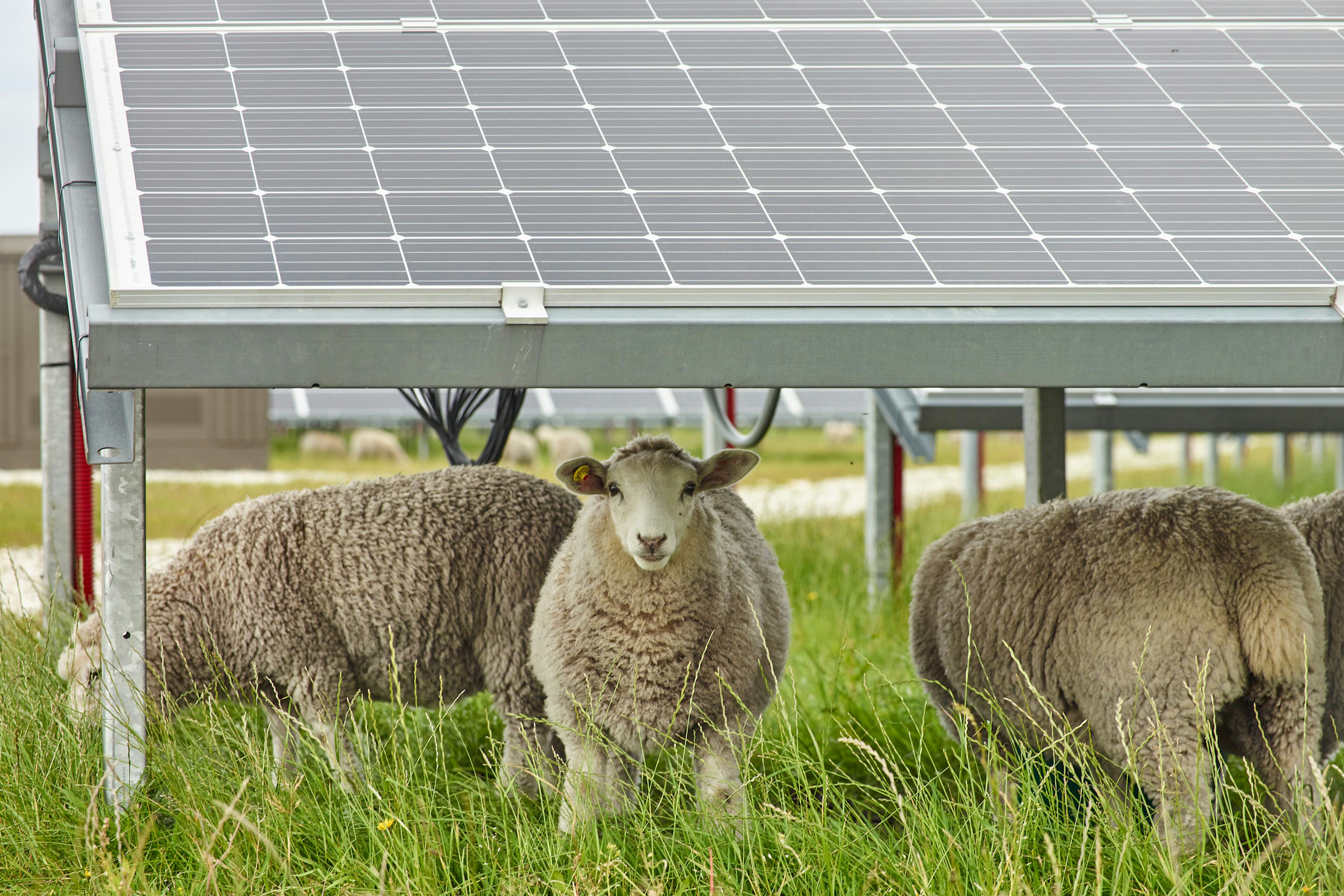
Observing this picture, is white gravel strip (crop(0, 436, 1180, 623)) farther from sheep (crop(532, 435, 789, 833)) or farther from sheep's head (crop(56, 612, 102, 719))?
sheep (crop(532, 435, 789, 833))

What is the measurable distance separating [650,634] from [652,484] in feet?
1.69

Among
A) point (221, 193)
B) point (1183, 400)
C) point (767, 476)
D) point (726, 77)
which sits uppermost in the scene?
point (726, 77)

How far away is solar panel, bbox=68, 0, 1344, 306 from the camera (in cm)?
350

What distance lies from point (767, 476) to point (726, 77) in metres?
22.7

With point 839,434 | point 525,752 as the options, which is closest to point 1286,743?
point 525,752

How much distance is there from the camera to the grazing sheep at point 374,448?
95.9 feet

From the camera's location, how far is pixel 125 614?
3744 mm

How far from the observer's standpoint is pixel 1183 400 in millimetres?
9336

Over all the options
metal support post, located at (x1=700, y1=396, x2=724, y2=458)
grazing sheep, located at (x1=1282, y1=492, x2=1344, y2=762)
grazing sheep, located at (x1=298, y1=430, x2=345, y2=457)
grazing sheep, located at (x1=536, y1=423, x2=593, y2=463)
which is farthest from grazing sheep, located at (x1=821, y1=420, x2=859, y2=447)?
grazing sheep, located at (x1=1282, y1=492, x2=1344, y2=762)

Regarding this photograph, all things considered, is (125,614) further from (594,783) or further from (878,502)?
(878,502)

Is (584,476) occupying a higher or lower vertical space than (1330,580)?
higher

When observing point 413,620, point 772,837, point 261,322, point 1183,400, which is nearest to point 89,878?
point 413,620

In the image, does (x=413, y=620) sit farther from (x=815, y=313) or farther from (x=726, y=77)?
(x=726, y=77)

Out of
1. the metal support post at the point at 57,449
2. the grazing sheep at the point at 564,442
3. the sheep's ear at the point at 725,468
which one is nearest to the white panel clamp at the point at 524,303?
the sheep's ear at the point at 725,468
